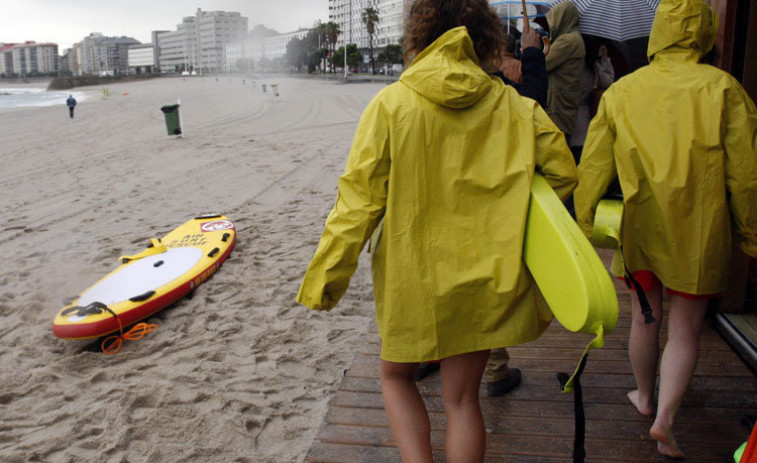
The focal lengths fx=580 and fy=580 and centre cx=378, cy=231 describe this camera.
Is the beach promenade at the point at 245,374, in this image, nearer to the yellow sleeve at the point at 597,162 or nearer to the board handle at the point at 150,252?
the board handle at the point at 150,252

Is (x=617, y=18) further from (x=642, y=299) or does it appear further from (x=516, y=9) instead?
(x=642, y=299)

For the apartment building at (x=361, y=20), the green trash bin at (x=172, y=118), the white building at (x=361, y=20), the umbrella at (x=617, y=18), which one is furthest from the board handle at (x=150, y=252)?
the apartment building at (x=361, y=20)

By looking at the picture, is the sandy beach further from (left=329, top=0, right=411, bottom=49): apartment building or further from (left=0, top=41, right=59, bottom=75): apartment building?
(left=0, top=41, right=59, bottom=75): apartment building

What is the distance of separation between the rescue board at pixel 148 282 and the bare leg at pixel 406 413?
2.92 meters

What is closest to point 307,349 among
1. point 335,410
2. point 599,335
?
point 335,410

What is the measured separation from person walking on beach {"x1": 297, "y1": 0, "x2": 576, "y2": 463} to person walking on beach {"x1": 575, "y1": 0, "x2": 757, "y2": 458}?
0.56 metres

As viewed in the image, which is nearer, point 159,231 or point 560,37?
point 560,37

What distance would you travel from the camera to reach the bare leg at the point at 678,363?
2.20 metres

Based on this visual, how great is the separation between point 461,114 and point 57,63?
23206cm

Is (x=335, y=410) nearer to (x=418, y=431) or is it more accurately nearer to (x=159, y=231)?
(x=418, y=431)

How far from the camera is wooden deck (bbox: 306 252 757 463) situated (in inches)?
91.9

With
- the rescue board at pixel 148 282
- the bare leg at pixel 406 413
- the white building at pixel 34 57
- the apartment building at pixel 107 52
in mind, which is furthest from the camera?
the white building at pixel 34 57

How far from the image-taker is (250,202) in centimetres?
790

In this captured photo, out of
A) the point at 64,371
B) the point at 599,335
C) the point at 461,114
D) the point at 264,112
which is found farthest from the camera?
the point at 264,112
